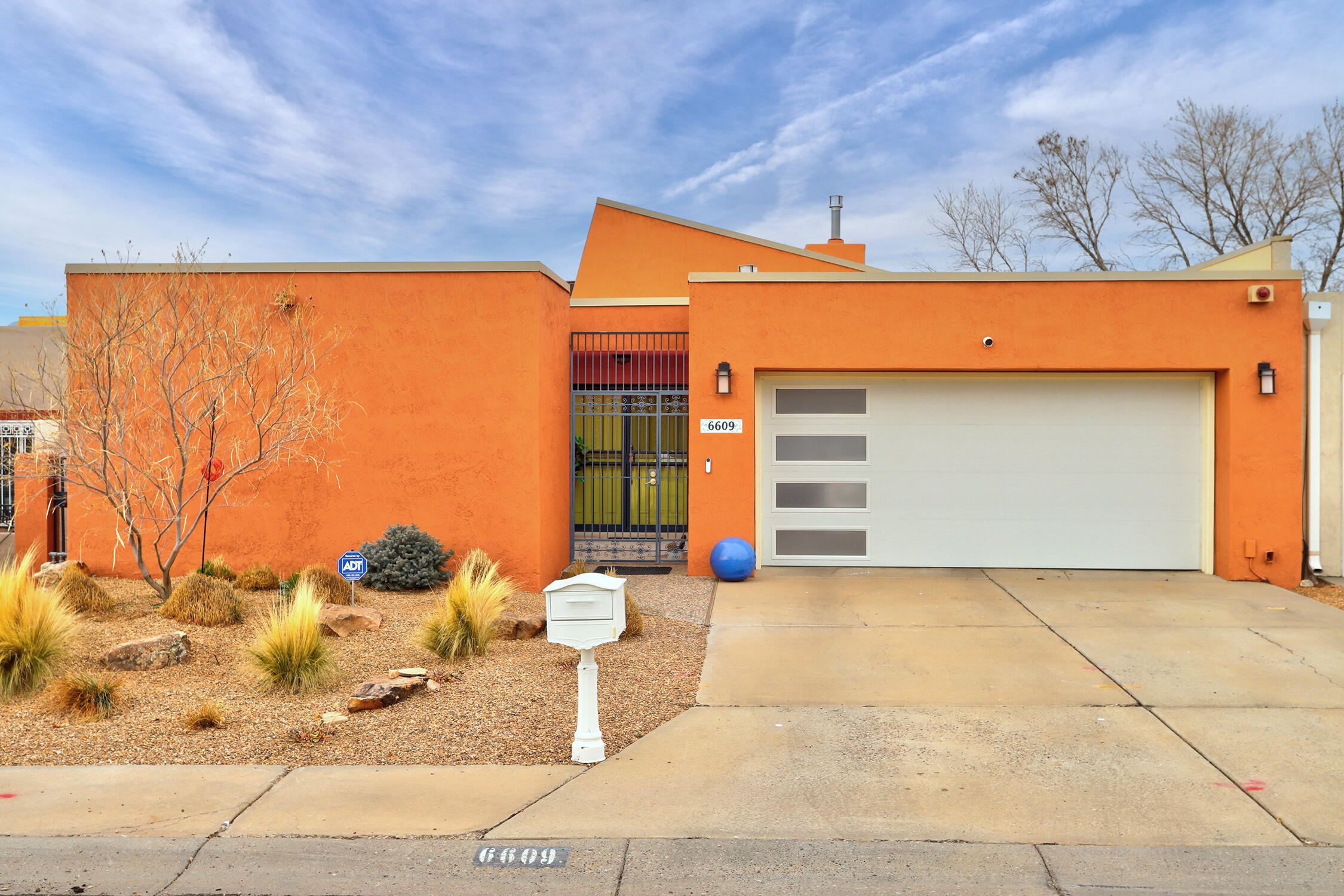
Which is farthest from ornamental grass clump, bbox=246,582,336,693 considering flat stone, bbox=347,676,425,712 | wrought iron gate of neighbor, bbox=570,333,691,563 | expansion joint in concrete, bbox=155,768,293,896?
wrought iron gate of neighbor, bbox=570,333,691,563

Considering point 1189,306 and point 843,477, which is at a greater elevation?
point 1189,306

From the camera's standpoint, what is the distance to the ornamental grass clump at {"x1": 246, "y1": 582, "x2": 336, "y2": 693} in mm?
6344

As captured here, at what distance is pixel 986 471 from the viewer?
11312 mm

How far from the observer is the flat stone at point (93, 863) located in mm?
3889

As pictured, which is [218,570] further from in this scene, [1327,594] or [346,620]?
[1327,594]

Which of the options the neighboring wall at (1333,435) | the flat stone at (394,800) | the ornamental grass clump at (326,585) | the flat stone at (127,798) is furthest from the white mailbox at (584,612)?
the neighboring wall at (1333,435)

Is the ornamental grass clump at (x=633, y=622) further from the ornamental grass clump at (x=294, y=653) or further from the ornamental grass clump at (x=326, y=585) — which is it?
the ornamental grass clump at (x=326, y=585)

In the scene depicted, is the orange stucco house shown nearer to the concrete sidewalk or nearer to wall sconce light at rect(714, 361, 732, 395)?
wall sconce light at rect(714, 361, 732, 395)

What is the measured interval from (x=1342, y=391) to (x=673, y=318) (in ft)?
26.4

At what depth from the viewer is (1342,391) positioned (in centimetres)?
1085

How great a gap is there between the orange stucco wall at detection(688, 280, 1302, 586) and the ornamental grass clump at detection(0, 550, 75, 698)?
6440 mm

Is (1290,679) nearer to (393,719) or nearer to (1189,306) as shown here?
(1189,306)

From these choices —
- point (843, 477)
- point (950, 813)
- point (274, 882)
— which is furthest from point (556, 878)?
point (843, 477)

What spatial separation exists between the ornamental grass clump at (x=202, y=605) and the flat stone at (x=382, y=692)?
6.98 feet
